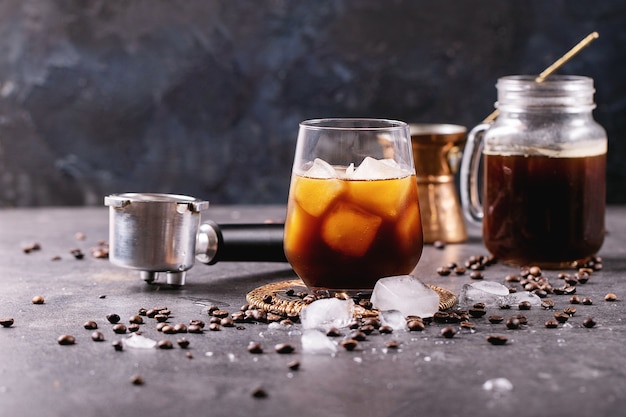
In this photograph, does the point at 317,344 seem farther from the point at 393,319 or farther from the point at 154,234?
the point at 154,234

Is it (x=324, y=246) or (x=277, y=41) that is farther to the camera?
(x=277, y=41)

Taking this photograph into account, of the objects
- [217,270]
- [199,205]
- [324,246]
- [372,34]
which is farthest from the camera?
[372,34]

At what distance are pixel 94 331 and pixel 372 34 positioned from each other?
1996 mm

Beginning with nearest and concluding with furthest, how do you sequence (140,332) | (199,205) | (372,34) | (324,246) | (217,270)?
1. (140,332)
2. (324,246)
3. (199,205)
4. (217,270)
5. (372,34)

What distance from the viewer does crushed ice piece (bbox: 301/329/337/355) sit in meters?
1.54

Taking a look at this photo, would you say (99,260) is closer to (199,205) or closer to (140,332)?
(199,205)

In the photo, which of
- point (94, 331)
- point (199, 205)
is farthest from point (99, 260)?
point (94, 331)

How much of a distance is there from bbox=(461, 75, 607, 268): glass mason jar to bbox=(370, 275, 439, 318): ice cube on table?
0.56 metres

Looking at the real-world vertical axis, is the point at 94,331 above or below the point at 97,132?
below

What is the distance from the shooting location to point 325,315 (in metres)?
1.67

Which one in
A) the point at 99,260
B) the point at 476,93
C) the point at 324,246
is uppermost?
the point at 476,93

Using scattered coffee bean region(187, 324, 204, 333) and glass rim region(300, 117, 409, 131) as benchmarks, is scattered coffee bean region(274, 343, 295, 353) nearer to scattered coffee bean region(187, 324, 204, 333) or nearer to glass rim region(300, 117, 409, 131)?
scattered coffee bean region(187, 324, 204, 333)

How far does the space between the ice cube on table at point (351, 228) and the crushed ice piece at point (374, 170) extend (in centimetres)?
6

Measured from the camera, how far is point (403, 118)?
345 centimetres
